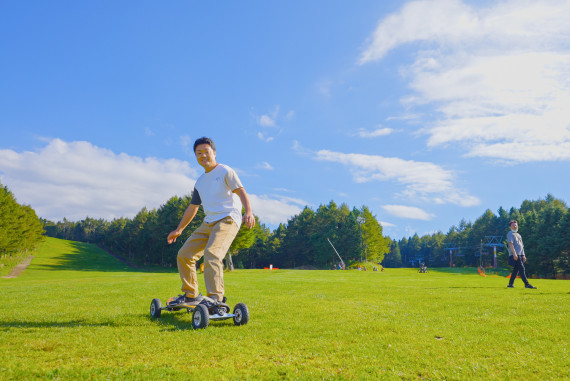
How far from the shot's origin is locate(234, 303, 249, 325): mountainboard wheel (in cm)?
616

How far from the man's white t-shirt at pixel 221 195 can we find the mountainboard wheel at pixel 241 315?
177 cm

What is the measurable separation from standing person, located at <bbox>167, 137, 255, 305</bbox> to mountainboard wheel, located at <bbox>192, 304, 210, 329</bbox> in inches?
27.1

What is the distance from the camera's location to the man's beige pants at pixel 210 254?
654cm

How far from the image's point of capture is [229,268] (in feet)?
195

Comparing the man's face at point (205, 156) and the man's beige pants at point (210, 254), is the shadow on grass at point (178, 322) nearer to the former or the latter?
the man's beige pants at point (210, 254)

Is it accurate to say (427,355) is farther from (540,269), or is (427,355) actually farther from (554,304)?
(540,269)

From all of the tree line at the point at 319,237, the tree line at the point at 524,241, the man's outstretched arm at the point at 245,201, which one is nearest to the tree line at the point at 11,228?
the tree line at the point at 319,237

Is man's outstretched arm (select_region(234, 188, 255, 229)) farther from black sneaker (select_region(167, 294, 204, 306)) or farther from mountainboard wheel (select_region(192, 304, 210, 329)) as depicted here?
black sneaker (select_region(167, 294, 204, 306))

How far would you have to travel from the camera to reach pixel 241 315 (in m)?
6.19

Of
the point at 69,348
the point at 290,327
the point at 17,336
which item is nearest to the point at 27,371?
the point at 69,348

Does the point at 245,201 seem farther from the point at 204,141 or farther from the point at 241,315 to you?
the point at 241,315

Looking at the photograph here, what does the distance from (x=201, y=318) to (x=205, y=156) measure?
3367 millimetres

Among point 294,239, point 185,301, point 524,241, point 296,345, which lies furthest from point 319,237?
point 296,345

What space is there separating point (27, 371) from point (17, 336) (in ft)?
7.31
